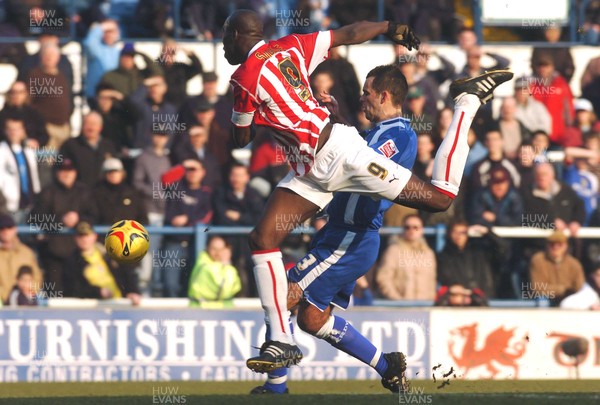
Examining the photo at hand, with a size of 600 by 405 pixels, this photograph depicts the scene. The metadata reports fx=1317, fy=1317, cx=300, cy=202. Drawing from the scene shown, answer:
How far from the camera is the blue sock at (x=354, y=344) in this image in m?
8.93

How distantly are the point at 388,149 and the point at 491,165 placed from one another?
408 cm

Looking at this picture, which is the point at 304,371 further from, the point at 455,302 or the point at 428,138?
the point at 428,138

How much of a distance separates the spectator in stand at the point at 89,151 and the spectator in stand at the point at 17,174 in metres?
0.33

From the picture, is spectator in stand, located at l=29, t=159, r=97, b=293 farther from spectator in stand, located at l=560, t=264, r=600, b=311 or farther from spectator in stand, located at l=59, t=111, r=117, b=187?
spectator in stand, located at l=560, t=264, r=600, b=311

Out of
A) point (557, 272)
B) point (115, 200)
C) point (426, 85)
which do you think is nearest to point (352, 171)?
point (115, 200)

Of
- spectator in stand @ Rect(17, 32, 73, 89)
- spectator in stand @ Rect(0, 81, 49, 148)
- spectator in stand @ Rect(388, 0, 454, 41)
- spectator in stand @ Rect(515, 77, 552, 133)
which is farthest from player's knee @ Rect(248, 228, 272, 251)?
spectator in stand @ Rect(388, 0, 454, 41)

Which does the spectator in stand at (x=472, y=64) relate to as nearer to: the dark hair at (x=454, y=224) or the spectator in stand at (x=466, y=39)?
the spectator in stand at (x=466, y=39)

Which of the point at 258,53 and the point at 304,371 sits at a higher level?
the point at 258,53

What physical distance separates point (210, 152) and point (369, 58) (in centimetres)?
284

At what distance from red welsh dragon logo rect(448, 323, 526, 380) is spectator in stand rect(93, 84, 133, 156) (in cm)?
364

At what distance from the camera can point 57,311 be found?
11.5 meters

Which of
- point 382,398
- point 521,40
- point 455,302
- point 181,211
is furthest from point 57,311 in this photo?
point 521,40

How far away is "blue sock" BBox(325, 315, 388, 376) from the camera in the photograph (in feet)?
29.3

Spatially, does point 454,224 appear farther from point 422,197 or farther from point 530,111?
point 422,197
